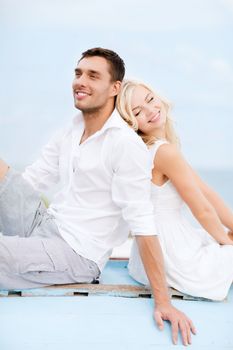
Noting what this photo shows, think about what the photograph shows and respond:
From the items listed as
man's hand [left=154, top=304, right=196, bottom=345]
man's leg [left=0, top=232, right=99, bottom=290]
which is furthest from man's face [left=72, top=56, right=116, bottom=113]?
man's hand [left=154, top=304, right=196, bottom=345]

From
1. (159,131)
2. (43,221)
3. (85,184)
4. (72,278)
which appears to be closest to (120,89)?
(159,131)

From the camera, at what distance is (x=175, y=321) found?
2057 millimetres

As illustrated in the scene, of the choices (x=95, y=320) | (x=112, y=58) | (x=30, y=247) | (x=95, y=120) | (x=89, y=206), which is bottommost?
(x=95, y=320)

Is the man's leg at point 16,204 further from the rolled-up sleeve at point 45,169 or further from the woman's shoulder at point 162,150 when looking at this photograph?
the woman's shoulder at point 162,150

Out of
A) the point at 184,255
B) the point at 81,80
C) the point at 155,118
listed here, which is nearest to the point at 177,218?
the point at 184,255

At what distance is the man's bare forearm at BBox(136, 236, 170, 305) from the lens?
2139 millimetres

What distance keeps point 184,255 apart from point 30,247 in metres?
0.61

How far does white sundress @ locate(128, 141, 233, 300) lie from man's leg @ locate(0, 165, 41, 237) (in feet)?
1.55

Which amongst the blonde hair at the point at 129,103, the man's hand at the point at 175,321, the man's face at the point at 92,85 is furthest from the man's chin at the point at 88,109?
the man's hand at the point at 175,321

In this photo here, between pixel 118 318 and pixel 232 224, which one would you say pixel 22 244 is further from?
pixel 232 224

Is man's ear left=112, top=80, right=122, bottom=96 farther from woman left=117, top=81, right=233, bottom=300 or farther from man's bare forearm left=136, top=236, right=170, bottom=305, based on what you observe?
man's bare forearm left=136, top=236, right=170, bottom=305

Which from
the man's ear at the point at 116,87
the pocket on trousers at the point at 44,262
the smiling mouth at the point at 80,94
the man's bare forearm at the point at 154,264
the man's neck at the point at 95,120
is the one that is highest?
the man's ear at the point at 116,87

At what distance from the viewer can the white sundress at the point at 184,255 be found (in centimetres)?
230

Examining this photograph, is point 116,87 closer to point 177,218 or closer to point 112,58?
point 112,58
